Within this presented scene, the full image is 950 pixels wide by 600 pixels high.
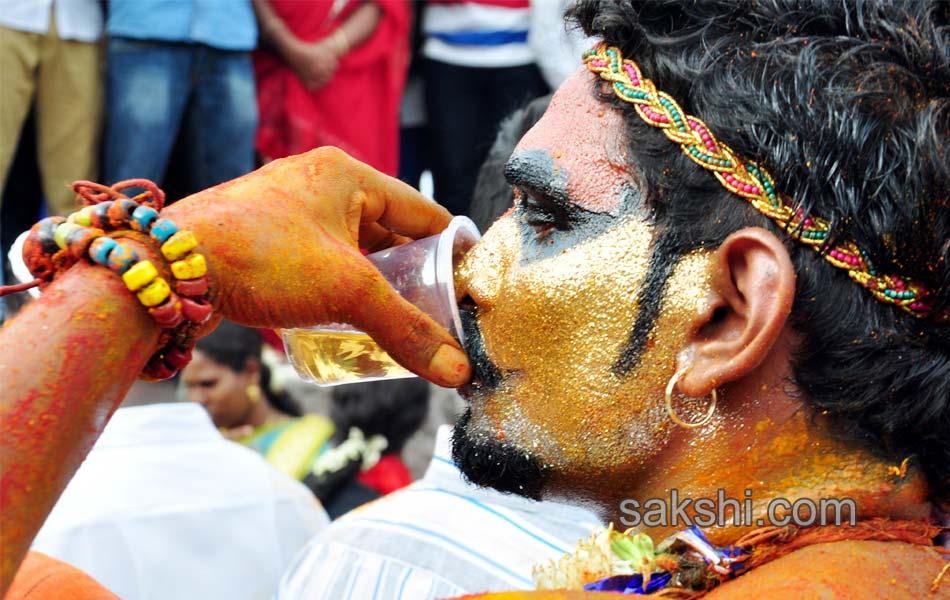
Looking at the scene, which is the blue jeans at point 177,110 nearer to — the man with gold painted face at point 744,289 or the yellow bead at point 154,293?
the man with gold painted face at point 744,289

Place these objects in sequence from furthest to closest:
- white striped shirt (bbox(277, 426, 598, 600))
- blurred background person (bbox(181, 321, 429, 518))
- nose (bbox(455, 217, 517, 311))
A: blurred background person (bbox(181, 321, 429, 518)) → white striped shirt (bbox(277, 426, 598, 600)) → nose (bbox(455, 217, 517, 311))

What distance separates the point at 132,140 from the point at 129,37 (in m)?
0.38

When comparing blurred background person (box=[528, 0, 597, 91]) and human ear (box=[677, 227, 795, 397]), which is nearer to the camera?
human ear (box=[677, 227, 795, 397])

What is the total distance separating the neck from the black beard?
0.25m

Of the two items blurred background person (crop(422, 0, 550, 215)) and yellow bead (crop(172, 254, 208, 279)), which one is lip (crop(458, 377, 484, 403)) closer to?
yellow bead (crop(172, 254, 208, 279))

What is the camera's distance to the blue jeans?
420cm

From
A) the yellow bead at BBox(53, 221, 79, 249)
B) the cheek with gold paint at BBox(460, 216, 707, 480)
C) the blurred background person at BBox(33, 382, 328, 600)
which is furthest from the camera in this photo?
the blurred background person at BBox(33, 382, 328, 600)

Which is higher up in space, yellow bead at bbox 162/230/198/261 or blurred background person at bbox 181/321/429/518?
yellow bead at bbox 162/230/198/261

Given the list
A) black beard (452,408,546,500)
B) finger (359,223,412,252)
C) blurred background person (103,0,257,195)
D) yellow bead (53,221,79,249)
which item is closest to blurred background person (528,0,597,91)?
blurred background person (103,0,257,195)

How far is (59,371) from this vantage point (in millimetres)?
1405

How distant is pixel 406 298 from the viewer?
193 cm

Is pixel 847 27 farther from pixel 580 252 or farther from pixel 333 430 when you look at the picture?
pixel 333 430

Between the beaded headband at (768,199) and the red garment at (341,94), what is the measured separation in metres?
3.17

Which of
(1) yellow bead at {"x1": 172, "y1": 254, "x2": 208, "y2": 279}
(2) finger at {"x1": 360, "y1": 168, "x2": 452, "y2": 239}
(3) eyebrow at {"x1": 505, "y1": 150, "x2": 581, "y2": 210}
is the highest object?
(3) eyebrow at {"x1": 505, "y1": 150, "x2": 581, "y2": 210}
